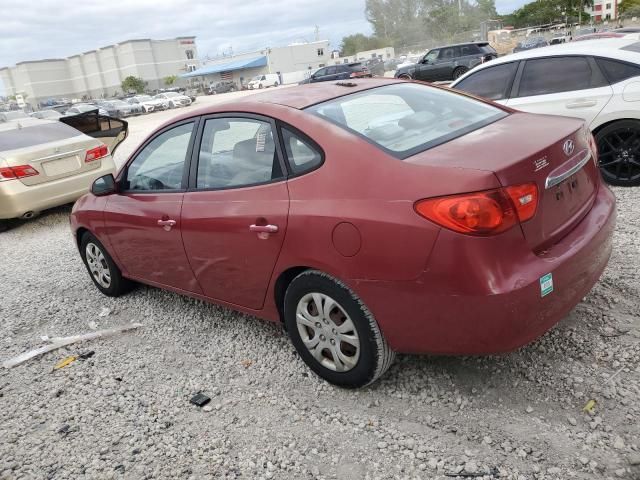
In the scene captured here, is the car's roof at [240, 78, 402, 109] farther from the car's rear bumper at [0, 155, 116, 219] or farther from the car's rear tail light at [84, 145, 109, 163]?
the car's rear tail light at [84, 145, 109, 163]

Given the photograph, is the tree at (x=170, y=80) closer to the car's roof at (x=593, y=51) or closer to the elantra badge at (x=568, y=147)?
the car's roof at (x=593, y=51)

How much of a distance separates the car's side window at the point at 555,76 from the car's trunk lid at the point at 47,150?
6126mm

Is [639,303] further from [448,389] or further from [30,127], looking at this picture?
[30,127]

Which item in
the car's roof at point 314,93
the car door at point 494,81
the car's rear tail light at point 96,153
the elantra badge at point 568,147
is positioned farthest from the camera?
the car's rear tail light at point 96,153

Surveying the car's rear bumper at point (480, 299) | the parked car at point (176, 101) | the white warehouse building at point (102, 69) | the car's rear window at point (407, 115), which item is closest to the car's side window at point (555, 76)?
the car's rear window at point (407, 115)

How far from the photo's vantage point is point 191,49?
130 m

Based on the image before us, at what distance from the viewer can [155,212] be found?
3.80 m

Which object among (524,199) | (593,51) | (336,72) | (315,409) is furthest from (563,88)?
(336,72)

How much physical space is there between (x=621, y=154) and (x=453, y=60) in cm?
1930

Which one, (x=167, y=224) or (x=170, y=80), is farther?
(x=170, y=80)

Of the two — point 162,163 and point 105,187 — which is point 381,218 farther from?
point 105,187

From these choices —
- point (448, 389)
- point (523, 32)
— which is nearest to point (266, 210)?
point (448, 389)

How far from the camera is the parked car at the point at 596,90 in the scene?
549 cm

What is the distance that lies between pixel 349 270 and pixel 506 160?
0.86 metres
